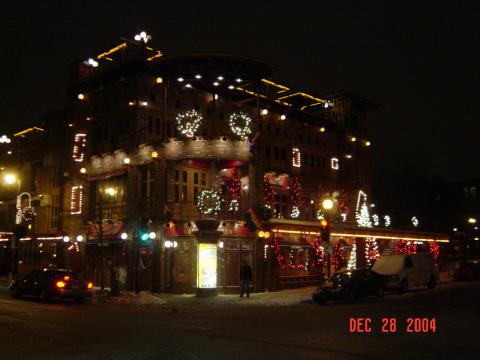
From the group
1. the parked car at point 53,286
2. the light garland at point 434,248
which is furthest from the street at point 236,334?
the light garland at point 434,248

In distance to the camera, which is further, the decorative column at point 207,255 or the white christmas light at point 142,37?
the white christmas light at point 142,37

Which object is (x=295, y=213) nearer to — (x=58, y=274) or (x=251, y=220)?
(x=251, y=220)

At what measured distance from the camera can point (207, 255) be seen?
91.8 ft

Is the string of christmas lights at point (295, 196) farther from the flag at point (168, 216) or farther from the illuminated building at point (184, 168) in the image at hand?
the flag at point (168, 216)

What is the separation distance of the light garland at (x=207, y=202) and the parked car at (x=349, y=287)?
708cm

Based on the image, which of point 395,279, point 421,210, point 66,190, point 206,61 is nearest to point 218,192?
point 206,61

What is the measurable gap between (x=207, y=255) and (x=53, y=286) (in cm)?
766

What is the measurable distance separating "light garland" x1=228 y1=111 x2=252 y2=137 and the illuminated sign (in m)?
6.57

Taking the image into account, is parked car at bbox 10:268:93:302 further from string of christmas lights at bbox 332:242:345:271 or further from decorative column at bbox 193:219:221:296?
string of christmas lights at bbox 332:242:345:271

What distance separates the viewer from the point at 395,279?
2822cm

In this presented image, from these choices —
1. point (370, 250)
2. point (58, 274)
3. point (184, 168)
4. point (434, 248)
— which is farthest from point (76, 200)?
point (434, 248)

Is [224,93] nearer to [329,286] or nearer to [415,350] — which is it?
[329,286]

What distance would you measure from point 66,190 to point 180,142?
12.3 metres

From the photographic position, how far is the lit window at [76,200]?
36062 mm
